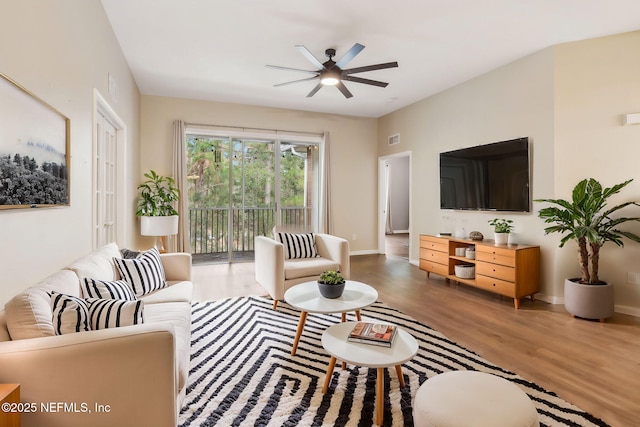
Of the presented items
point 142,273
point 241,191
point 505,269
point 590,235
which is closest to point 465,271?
point 505,269

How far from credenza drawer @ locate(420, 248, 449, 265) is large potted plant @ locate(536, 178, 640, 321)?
52.7 inches

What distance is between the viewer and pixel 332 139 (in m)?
6.54

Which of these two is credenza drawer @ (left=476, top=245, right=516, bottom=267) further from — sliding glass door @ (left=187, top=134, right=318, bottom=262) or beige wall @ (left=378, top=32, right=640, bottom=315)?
sliding glass door @ (left=187, top=134, right=318, bottom=262)

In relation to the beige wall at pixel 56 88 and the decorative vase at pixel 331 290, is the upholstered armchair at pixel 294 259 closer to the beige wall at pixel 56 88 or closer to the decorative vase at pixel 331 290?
the decorative vase at pixel 331 290

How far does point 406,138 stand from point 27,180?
545 centimetres

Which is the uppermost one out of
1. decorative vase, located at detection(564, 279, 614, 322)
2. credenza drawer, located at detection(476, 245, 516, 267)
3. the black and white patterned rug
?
credenza drawer, located at detection(476, 245, 516, 267)

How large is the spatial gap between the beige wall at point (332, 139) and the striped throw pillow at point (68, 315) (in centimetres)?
443

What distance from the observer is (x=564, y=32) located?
130 inches

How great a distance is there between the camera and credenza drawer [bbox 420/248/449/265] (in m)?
4.47

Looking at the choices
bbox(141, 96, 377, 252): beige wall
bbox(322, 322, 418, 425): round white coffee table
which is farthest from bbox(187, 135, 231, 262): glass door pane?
bbox(322, 322, 418, 425): round white coffee table

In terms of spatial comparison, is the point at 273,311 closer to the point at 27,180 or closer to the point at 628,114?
the point at 27,180

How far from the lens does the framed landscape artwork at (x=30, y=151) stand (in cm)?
141

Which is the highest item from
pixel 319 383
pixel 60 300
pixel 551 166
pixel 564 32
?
pixel 564 32

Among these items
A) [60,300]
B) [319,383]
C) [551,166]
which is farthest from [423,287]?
[60,300]
